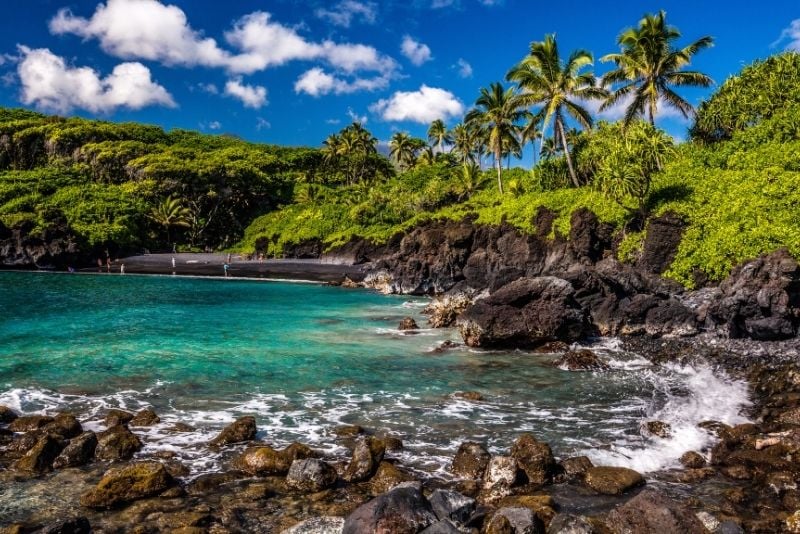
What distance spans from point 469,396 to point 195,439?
860 cm

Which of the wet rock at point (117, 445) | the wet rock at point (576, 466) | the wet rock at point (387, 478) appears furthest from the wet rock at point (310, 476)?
the wet rock at point (576, 466)

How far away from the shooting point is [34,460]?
468 inches

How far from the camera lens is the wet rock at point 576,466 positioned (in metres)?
11.8

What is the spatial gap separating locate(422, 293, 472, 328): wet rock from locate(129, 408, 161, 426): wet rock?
20182 millimetres

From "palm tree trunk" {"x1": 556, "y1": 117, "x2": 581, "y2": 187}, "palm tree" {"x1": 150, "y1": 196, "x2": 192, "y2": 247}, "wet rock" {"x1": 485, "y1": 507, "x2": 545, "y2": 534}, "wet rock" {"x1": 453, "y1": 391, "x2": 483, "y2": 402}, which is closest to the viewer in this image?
"wet rock" {"x1": 485, "y1": 507, "x2": 545, "y2": 534}

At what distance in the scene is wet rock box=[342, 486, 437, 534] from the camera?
28.8ft

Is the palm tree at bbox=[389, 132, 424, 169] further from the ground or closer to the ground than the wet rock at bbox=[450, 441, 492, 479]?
further from the ground

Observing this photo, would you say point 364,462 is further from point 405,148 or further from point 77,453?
point 405,148

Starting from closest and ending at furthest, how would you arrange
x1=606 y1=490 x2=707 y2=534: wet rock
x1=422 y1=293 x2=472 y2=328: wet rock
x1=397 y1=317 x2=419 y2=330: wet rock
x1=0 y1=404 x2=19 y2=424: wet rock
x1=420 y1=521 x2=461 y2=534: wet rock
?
x1=420 y1=521 x2=461 y2=534: wet rock
x1=606 y1=490 x2=707 y2=534: wet rock
x1=0 y1=404 x2=19 y2=424: wet rock
x1=397 y1=317 x2=419 y2=330: wet rock
x1=422 y1=293 x2=472 y2=328: wet rock

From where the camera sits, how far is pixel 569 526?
8695mm

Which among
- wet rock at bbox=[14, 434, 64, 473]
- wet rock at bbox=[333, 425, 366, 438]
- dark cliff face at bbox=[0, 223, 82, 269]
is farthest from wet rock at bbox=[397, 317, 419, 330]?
dark cliff face at bbox=[0, 223, 82, 269]

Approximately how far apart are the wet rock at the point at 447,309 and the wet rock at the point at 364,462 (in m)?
21.1

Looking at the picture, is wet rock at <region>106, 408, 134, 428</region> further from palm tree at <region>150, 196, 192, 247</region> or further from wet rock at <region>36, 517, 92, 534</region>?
palm tree at <region>150, 196, 192, 247</region>

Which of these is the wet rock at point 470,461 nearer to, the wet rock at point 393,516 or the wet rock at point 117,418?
the wet rock at point 393,516
